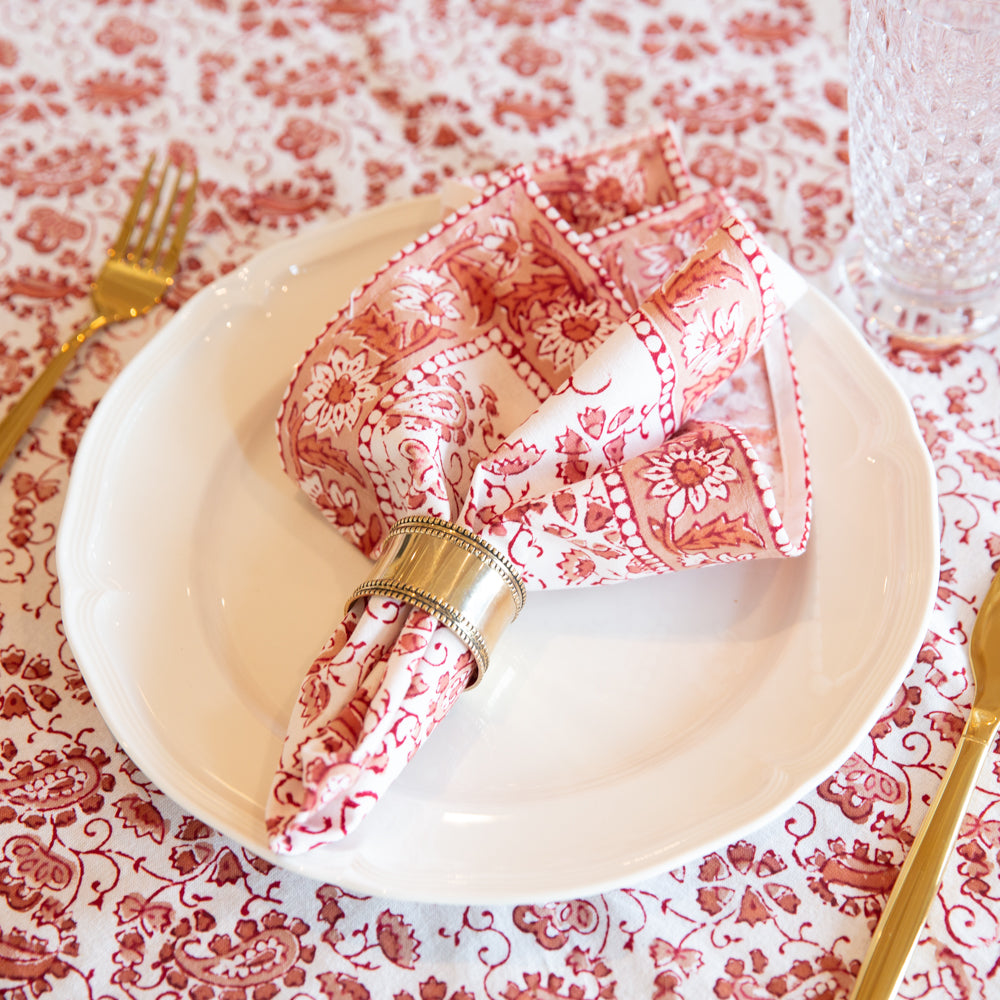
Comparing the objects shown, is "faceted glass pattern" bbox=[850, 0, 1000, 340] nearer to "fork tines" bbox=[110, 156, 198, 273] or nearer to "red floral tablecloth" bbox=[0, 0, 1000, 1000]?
"red floral tablecloth" bbox=[0, 0, 1000, 1000]

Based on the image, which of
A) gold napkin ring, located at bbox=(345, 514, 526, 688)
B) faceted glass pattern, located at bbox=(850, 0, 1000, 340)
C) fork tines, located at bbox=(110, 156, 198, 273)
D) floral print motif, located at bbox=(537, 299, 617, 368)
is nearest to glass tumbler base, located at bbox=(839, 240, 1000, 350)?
faceted glass pattern, located at bbox=(850, 0, 1000, 340)

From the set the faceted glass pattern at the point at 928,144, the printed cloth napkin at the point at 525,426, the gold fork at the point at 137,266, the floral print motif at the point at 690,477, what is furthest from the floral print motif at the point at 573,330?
the gold fork at the point at 137,266

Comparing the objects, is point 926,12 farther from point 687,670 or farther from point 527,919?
point 527,919

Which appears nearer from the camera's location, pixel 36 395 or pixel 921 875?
pixel 921 875

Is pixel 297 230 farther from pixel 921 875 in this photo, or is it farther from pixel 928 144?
pixel 921 875

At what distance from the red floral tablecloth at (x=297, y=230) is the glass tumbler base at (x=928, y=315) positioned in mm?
17

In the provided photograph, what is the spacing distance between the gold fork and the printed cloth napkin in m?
0.26

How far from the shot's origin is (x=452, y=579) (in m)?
0.57

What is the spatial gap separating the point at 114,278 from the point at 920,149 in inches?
25.7

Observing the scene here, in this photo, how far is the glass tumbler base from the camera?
0.81 meters

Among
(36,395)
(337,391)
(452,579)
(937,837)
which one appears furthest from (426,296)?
(937,837)

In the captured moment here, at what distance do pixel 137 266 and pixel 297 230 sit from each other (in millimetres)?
144

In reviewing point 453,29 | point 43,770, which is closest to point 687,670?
point 43,770

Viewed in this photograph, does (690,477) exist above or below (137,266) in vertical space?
above
